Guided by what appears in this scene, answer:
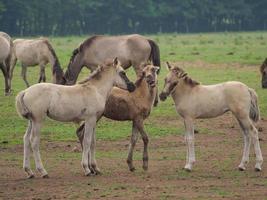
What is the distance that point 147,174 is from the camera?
14164mm

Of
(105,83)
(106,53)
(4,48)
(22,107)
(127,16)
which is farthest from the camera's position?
(127,16)

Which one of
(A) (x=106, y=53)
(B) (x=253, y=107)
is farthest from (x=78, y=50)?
(B) (x=253, y=107)

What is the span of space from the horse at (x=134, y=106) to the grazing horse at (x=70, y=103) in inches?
11.0

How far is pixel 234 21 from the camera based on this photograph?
90688 millimetres

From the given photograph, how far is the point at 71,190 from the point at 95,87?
2.04 metres

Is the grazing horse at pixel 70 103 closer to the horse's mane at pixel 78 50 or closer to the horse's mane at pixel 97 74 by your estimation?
the horse's mane at pixel 97 74

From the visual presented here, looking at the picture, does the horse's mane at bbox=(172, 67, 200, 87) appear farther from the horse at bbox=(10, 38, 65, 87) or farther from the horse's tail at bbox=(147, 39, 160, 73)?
the horse at bbox=(10, 38, 65, 87)

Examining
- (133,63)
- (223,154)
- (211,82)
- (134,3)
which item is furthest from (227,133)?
(134,3)

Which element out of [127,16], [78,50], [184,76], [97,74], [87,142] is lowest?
[127,16]

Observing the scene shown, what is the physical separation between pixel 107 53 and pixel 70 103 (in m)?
8.67

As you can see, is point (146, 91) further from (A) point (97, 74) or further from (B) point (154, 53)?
(B) point (154, 53)

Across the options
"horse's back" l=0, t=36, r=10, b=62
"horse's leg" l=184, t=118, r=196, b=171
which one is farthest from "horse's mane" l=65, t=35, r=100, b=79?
"horse's leg" l=184, t=118, r=196, b=171

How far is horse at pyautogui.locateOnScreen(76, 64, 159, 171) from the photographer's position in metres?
14.6

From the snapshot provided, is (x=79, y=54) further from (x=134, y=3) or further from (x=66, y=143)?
(x=134, y=3)
